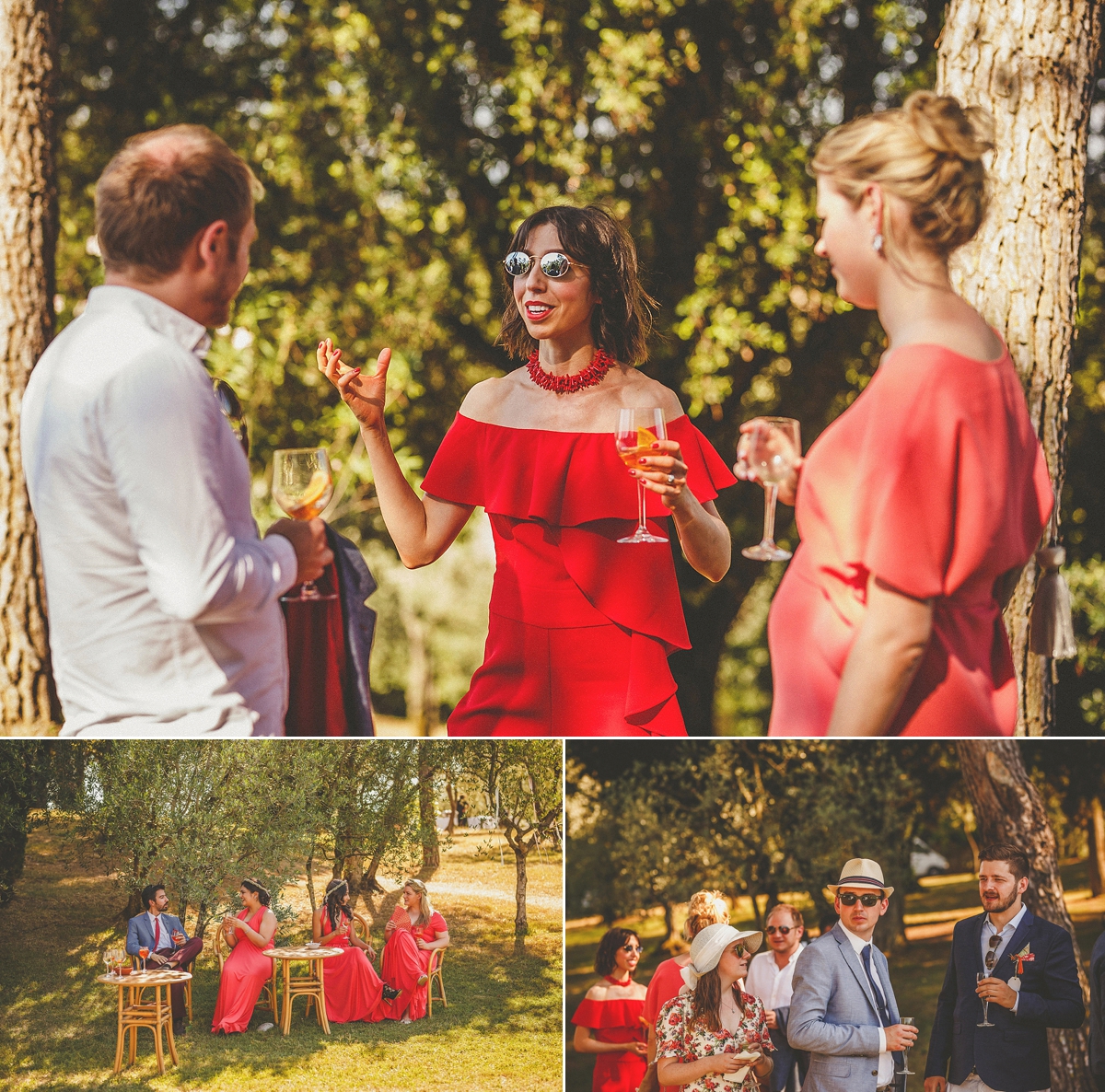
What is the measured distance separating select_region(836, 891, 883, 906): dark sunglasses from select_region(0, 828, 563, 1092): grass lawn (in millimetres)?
705

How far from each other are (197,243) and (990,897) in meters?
2.37

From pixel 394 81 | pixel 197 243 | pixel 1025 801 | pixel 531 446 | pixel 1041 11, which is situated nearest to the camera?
pixel 197 243

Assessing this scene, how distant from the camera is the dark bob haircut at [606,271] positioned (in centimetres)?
340

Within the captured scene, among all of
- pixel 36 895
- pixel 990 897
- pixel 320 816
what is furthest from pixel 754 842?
pixel 36 895

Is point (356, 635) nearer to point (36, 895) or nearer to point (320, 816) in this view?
point (320, 816)

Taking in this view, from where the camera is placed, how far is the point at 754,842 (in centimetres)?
306

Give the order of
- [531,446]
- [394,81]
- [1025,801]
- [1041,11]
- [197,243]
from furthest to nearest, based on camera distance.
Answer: [394,81]
[1041,11]
[531,446]
[1025,801]
[197,243]

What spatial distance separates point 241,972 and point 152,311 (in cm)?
165

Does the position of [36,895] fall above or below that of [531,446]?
below

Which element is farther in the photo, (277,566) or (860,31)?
(860,31)

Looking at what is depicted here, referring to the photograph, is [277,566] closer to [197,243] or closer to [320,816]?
[197,243]

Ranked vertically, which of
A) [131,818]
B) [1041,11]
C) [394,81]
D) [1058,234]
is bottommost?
[131,818]

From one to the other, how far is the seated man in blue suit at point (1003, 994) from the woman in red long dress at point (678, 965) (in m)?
0.57

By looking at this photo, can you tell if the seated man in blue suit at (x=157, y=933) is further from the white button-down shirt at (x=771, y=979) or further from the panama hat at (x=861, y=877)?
the panama hat at (x=861, y=877)
